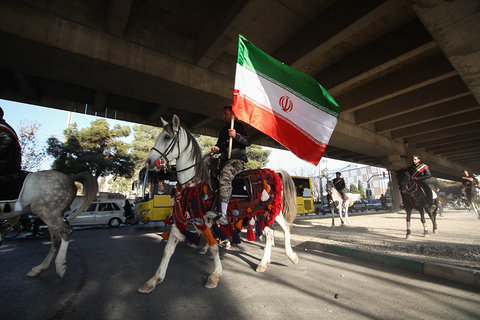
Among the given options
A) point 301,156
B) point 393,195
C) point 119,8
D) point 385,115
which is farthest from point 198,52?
point 393,195

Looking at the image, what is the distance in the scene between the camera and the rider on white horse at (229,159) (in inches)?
135

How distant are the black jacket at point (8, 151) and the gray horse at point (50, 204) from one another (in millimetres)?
297

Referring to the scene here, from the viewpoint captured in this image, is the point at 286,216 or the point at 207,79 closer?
the point at 286,216

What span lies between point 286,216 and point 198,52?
6662mm

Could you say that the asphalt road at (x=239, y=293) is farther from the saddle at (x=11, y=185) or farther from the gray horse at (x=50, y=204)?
the saddle at (x=11, y=185)

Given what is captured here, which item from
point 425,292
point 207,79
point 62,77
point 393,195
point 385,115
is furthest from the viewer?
point 393,195

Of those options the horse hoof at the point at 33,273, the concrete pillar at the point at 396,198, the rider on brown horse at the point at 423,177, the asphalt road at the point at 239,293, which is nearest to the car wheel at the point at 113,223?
the asphalt road at the point at 239,293

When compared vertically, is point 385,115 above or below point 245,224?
above

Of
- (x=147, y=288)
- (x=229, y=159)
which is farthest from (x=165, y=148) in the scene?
(x=147, y=288)

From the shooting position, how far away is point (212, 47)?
286 inches

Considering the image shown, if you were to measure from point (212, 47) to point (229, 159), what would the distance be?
17.4ft

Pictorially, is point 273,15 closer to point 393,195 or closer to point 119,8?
point 119,8

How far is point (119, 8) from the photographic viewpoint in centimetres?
580

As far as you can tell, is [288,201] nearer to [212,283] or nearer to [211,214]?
[211,214]
